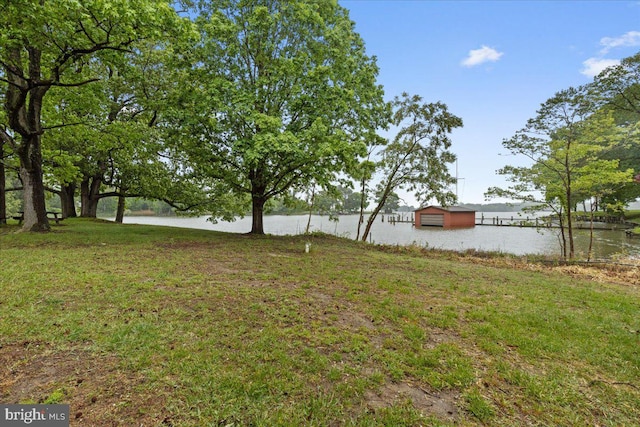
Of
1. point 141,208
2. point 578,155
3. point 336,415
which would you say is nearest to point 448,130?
point 578,155

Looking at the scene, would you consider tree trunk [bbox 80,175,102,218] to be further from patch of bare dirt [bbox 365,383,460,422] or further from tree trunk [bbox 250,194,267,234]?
patch of bare dirt [bbox 365,383,460,422]

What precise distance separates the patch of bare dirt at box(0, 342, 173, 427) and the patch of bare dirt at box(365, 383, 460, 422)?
1711 millimetres

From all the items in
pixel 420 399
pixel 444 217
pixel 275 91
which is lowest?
pixel 420 399

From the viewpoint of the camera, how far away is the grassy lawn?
92.6 inches

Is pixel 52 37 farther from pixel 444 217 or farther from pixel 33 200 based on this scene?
pixel 444 217

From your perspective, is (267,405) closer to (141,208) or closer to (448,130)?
(448,130)

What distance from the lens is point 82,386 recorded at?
239 cm

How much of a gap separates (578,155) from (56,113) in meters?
20.8

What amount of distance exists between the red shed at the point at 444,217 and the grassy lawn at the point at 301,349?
33.9m

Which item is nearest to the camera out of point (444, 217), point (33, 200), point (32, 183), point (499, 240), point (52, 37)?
point (52, 37)

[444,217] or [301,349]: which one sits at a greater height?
[444,217]

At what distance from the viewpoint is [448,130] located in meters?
15.6

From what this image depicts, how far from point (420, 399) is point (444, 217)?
1570 inches

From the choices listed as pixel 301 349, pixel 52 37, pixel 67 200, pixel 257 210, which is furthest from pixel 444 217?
pixel 52 37
